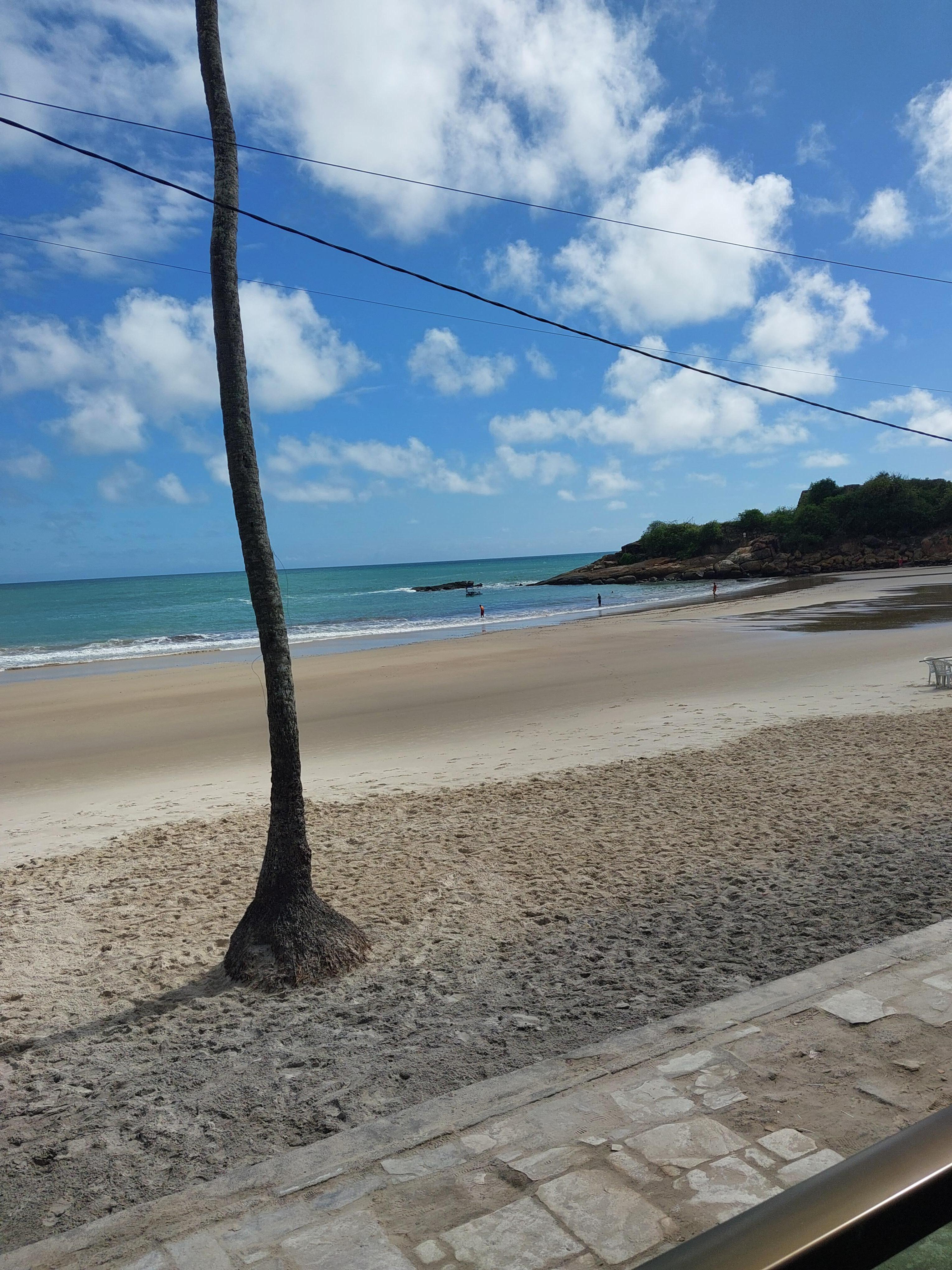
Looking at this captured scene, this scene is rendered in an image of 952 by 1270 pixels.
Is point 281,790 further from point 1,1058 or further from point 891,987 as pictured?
point 891,987

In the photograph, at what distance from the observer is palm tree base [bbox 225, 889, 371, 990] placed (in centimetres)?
527

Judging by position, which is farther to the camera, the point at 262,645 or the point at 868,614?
the point at 868,614

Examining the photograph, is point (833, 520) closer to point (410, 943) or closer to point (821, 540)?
point (821, 540)

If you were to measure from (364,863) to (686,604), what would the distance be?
39484 mm

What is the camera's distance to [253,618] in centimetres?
6550

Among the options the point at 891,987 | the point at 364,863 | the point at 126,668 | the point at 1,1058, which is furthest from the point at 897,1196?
the point at 126,668

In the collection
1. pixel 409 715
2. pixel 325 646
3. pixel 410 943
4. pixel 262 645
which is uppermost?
pixel 262 645

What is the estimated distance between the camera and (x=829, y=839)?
23.7 feet

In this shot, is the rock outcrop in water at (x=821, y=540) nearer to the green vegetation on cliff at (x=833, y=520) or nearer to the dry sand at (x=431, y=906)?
the green vegetation on cliff at (x=833, y=520)

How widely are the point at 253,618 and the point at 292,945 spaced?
Answer: 204 feet

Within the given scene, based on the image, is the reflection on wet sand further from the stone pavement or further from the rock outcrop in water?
the rock outcrop in water

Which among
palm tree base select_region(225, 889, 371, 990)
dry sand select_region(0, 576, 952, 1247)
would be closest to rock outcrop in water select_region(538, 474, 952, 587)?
dry sand select_region(0, 576, 952, 1247)

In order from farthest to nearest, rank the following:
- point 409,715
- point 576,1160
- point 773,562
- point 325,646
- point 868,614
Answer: point 773,562
point 325,646
point 868,614
point 409,715
point 576,1160

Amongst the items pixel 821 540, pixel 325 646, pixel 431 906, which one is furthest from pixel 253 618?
pixel 431 906
